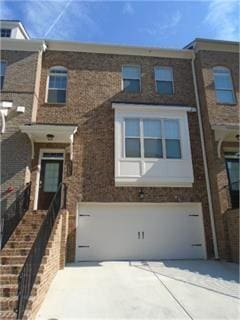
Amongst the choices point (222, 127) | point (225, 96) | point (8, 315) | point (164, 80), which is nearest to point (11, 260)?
point (8, 315)

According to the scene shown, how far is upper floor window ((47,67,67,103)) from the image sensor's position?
36.3 ft

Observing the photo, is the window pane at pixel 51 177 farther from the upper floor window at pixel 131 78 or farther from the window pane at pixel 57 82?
the upper floor window at pixel 131 78

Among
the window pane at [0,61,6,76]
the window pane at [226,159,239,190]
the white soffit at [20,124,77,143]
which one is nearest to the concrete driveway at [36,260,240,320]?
the window pane at [226,159,239,190]

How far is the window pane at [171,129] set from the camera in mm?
10742

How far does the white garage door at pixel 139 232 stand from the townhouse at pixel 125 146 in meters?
0.03

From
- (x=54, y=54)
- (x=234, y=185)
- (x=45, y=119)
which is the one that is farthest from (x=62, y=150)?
(x=234, y=185)

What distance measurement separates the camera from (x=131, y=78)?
11.6 m

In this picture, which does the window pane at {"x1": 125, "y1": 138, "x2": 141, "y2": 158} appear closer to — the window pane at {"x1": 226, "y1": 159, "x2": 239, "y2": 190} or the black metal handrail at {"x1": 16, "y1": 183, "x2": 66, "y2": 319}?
the window pane at {"x1": 226, "y1": 159, "x2": 239, "y2": 190}

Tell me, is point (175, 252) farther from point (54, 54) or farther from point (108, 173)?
point (54, 54)

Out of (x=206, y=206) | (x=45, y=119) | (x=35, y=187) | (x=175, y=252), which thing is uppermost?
(x=45, y=119)

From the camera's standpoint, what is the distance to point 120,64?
38.4 feet

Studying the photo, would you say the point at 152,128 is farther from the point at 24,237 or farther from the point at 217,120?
the point at 24,237

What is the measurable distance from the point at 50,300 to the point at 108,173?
5177 mm

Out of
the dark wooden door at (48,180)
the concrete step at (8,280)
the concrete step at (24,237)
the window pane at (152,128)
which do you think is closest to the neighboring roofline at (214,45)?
the window pane at (152,128)
